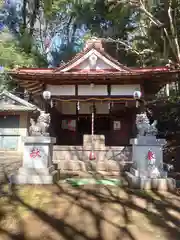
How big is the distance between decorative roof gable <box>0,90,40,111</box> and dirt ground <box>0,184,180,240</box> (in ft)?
34.3

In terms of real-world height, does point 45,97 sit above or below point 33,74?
below

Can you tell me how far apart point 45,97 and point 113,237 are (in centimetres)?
801

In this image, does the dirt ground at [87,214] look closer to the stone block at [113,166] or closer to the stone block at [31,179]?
the stone block at [31,179]

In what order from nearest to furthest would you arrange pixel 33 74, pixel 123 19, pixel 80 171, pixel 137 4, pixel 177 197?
pixel 177 197 → pixel 80 171 → pixel 33 74 → pixel 137 4 → pixel 123 19

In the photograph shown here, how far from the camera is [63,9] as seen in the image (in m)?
24.2

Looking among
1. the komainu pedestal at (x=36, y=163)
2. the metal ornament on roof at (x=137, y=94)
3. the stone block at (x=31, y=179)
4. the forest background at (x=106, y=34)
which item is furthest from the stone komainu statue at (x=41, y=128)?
the forest background at (x=106, y=34)

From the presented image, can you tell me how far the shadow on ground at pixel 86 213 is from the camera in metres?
4.42

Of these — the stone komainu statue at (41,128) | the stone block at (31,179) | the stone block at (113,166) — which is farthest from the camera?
the stone block at (113,166)

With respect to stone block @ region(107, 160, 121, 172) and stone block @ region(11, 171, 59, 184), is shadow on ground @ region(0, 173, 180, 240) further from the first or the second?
stone block @ region(107, 160, 121, 172)

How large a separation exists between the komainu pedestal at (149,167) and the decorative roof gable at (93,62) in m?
4.82

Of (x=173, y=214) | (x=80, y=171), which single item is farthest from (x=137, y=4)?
(x=173, y=214)

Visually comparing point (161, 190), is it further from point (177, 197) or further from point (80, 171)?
point (80, 171)

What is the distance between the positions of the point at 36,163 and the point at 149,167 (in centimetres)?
353

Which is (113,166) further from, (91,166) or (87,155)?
(87,155)
